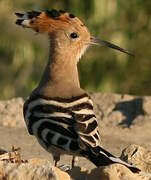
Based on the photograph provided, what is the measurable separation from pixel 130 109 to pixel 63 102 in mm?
2786

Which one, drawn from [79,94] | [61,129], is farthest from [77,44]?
[61,129]

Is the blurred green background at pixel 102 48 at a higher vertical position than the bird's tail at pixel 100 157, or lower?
lower

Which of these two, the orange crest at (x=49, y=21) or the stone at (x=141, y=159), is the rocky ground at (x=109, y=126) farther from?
the orange crest at (x=49, y=21)

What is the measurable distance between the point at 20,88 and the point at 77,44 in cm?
598

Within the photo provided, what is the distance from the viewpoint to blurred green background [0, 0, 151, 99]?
35.1 ft

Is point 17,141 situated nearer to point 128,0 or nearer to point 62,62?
point 62,62

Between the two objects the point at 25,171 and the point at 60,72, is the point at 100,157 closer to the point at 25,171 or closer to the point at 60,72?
the point at 25,171

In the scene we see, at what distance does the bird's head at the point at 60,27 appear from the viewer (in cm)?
578

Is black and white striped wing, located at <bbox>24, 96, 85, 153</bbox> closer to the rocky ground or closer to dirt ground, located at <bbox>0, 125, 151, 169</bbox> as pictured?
the rocky ground

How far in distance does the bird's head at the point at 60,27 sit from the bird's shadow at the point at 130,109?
74.5 inches

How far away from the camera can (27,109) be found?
5.32 m

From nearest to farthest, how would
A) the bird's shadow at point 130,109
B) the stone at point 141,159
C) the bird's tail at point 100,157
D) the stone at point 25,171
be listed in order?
the stone at point 25,171 → the bird's tail at point 100,157 → the stone at point 141,159 → the bird's shadow at point 130,109

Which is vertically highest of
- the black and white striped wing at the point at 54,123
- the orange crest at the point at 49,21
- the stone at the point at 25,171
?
the orange crest at the point at 49,21

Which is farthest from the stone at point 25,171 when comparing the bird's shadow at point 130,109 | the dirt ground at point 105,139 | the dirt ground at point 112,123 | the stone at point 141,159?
the bird's shadow at point 130,109
